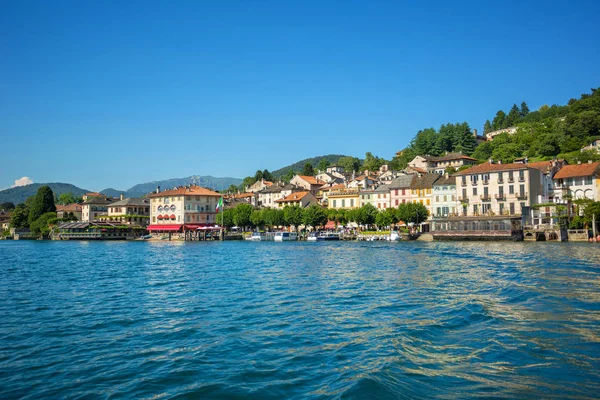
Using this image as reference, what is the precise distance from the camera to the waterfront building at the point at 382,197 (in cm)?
8894

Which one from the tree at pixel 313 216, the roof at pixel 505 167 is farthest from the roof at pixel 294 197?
the roof at pixel 505 167

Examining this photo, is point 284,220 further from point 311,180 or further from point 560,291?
point 560,291

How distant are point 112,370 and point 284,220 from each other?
84327 mm

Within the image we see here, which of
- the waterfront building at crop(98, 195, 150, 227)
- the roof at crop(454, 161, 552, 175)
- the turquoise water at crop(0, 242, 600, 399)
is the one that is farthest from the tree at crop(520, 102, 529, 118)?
the turquoise water at crop(0, 242, 600, 399)

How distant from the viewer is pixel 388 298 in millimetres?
19547

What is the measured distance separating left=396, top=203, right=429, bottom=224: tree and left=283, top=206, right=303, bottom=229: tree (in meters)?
20.9

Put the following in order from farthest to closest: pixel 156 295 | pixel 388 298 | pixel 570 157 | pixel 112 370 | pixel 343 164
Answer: pixel 343 164
pixel 570 157
pixel 156 295
pixel 388 298
pixel 112 370

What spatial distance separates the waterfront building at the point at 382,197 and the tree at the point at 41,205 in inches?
3446

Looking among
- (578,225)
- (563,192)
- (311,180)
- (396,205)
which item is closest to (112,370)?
(578,225)

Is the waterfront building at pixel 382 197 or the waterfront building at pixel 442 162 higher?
the waterfront building at pixel 442 162

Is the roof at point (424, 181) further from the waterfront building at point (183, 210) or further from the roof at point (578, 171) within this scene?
the waterfront building at point (183, 210)

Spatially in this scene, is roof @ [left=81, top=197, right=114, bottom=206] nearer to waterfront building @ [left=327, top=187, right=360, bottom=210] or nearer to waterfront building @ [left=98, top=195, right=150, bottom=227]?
waterfront building @ [left=98, top=195, right=150, bottom=227]

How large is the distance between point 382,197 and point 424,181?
8.91 metres

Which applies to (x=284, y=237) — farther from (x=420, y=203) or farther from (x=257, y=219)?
(x=420, y=203)
